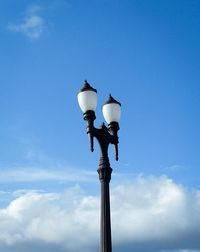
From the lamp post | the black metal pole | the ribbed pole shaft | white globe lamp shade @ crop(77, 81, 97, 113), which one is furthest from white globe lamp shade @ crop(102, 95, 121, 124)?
the ribbed pole shaft

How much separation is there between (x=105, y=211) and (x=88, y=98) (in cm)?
251

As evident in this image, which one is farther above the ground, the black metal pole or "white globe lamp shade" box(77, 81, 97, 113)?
"white globe lamp shade" box(77, 81, 97, 113)

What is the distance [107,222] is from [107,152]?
5.41 ft

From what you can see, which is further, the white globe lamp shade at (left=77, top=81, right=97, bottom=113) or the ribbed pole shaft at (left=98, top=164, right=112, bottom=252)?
the white globe lamp shade at (left=77, top=81, right=97, bottom=113)

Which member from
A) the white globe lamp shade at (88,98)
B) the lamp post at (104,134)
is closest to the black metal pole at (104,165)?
the lamp post at (104,134)

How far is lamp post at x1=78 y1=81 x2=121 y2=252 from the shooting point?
8.27m

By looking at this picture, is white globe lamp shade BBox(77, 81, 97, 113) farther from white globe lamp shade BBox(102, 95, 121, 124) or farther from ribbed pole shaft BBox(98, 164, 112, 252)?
ribbed pole shaft BBox(98, 164, 112, 252)

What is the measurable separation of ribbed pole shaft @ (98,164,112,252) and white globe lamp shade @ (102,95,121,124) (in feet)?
4.69

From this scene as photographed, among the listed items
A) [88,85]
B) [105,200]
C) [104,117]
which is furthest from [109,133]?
[105,200]

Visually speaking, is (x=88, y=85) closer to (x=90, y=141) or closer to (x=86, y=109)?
(x=86, y=109)

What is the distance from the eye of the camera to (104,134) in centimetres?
959

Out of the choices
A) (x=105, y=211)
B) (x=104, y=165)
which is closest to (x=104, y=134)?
(x=104, y=165)

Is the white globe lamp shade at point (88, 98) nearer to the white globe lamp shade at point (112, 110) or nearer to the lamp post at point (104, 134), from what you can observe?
the lamp post at point (104, 134)

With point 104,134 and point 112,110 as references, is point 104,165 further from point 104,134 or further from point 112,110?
point 112,110
